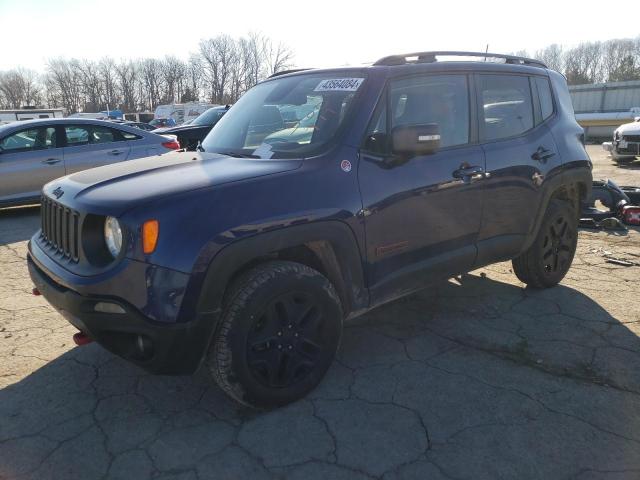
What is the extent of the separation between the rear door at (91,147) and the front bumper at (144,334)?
21.0 feet

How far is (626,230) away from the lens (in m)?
6.62

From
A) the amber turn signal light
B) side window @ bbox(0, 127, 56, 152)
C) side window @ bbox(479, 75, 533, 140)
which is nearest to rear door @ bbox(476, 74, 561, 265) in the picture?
side window @ bbox(479, 75, 533, 140)

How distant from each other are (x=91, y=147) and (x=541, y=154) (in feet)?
22.9

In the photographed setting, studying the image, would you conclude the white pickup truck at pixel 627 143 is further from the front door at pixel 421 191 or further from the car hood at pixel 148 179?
the car hood at pixel 148 179

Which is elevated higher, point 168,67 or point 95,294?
point 168,67

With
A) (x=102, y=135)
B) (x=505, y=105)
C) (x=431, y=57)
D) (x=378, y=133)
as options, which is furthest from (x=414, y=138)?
(x=102, y=135)

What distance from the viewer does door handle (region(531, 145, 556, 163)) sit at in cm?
393

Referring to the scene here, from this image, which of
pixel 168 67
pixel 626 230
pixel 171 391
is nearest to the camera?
pixel 171 391

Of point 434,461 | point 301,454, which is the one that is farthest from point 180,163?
point 434,461

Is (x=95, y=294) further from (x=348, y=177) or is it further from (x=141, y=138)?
(x=141, y=138)

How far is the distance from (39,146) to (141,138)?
61.5 inches

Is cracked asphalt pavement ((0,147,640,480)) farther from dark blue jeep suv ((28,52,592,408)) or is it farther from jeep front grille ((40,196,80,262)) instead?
jeep front grille ((40,196,80,262))

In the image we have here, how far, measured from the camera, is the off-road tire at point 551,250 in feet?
14.1

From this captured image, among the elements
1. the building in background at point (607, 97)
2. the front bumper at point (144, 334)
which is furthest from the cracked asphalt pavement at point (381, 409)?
the building in background at point (607, 97)
